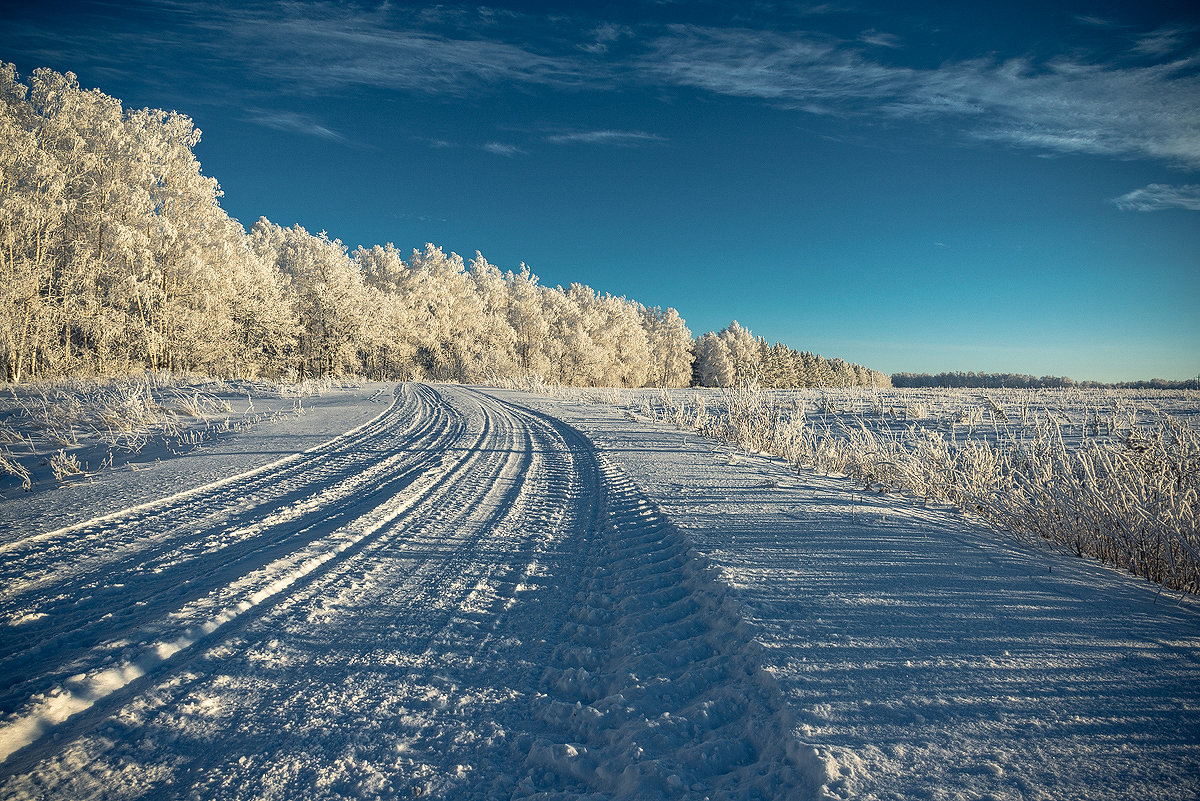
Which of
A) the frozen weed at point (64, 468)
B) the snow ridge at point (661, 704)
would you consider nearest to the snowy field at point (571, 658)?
the snow ridge at point (661, 704)

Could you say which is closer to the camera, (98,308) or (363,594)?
(363,594)

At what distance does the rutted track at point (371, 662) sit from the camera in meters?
1.76

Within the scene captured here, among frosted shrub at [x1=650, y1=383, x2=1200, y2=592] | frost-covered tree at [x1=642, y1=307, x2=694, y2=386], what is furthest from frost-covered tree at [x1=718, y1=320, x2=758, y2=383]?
frosted shrub at [x1=650, y1=383, x2=1200, y2=592]

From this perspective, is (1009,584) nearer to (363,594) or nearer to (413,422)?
(363,594)

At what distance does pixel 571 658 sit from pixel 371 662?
0.95 meters

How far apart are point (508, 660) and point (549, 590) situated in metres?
0.81

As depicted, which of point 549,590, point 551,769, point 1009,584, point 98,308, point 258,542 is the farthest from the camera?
point 98,308

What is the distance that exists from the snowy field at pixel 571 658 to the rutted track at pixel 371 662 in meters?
0.01

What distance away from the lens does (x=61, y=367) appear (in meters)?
18.5

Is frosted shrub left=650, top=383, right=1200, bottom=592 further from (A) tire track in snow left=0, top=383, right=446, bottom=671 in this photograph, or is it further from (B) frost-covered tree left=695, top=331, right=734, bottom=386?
(B) frost-covered tree left=695, top=331, right=734, bottom=386

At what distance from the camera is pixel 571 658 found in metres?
2.55

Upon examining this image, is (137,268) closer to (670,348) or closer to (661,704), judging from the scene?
(661,704)

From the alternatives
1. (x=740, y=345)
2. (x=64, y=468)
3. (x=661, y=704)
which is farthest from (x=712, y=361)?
(x=661, y=704)

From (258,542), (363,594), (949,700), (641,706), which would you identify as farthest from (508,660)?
(258,542)
